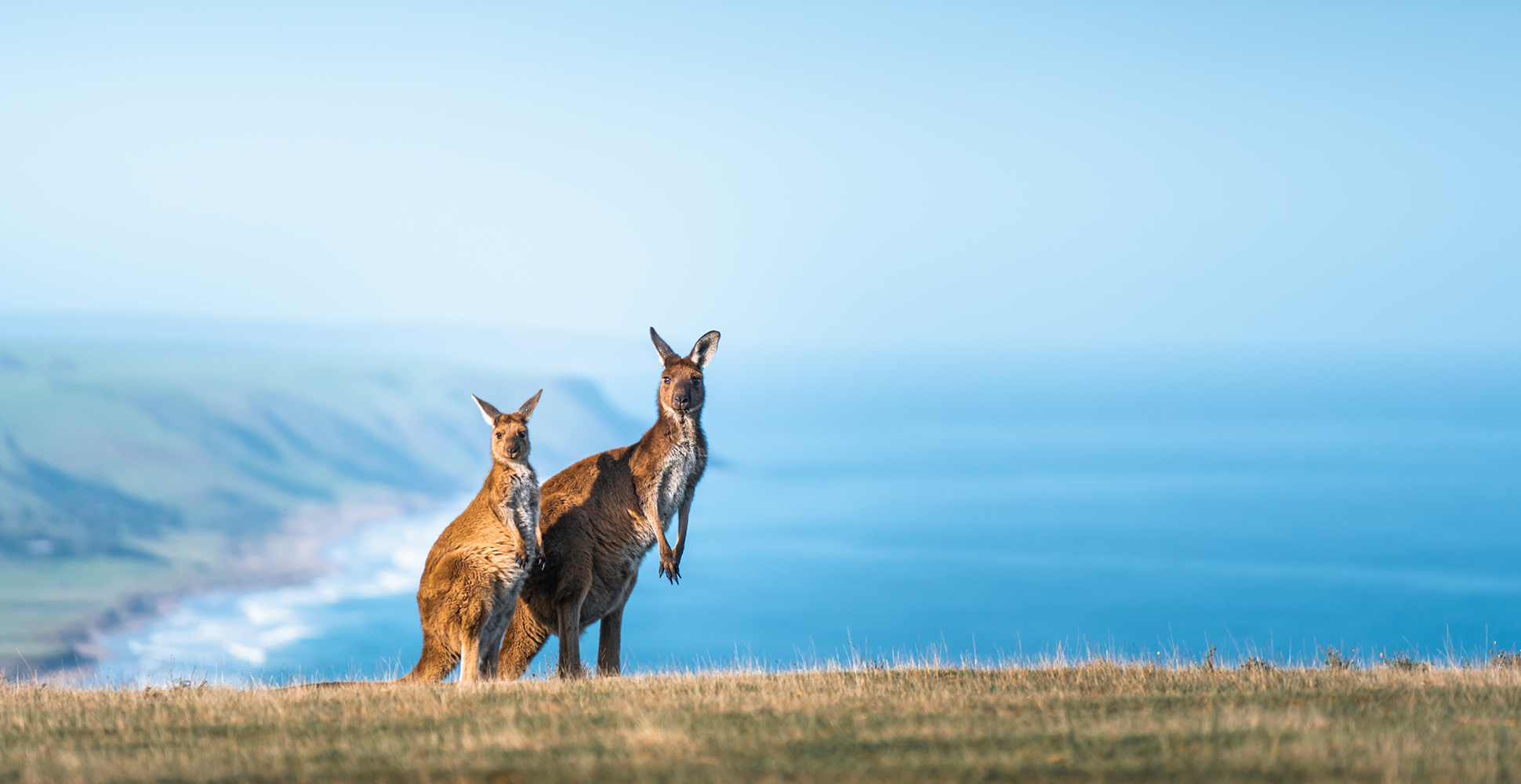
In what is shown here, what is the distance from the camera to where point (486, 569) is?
11.0 m

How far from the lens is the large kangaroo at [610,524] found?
11.6 meters

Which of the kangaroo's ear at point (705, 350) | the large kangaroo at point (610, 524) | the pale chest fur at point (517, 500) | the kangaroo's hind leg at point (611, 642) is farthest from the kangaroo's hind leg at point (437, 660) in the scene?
the kangaroo's ear at point (705, 350)

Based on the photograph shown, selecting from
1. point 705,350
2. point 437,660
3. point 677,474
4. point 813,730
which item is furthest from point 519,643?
point 813,730

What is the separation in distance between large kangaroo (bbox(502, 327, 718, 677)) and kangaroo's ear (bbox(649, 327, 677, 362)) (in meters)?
0.01

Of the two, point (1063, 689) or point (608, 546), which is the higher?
point (608, 546)

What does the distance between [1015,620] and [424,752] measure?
498ft

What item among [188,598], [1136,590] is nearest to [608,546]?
[188,598]

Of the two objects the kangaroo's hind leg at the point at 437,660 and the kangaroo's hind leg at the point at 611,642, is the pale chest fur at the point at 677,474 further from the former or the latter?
the kangaroo's hind leg at the point at 437,660

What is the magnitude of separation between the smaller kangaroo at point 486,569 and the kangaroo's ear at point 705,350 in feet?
5.76

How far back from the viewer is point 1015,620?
153625 mm

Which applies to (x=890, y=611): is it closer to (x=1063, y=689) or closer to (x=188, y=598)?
(x=188, y=598)

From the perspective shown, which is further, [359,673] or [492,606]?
[359,673]

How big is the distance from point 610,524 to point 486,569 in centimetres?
136

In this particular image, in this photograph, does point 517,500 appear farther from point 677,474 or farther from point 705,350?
point 705,350
